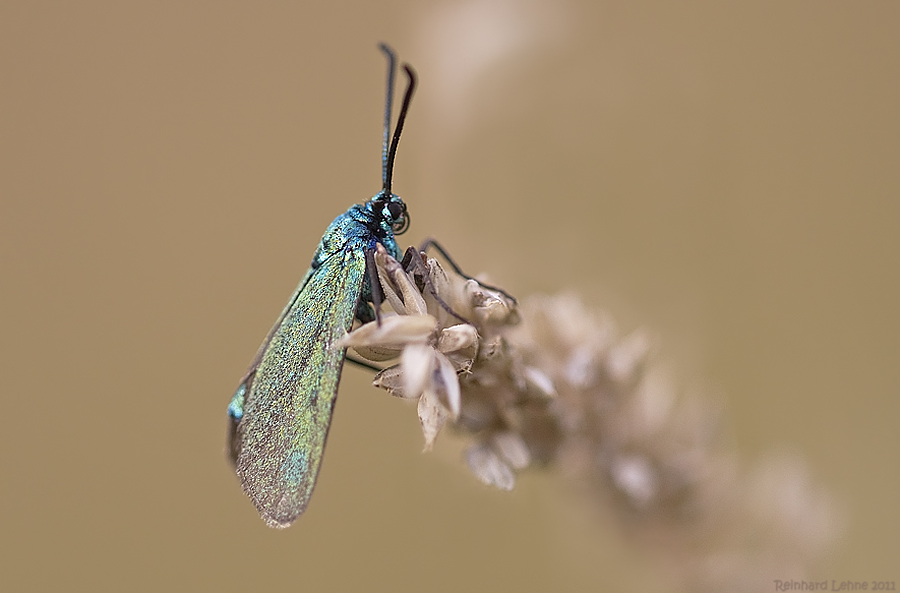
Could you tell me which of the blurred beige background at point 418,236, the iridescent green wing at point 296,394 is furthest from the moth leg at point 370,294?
the blurred beige background at point 418,236

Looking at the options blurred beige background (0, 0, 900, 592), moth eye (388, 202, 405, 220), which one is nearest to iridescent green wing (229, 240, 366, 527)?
moth eye (388, 202, 405, 220)

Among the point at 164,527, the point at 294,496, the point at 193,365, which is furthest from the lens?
the point at 193,365

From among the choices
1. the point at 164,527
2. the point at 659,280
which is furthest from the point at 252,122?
the point at 659,280

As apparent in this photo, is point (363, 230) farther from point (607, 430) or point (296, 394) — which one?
point (607, 430)

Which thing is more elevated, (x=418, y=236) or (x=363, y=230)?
(x=418, y=236)

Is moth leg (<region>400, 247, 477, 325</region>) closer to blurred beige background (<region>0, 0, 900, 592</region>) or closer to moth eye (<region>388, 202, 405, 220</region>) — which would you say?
moth eye (<region>388, 202, 405, 220</region>)

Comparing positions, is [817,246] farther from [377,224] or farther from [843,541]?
[377,224]

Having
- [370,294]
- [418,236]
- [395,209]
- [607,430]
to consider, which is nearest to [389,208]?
[395,209]
